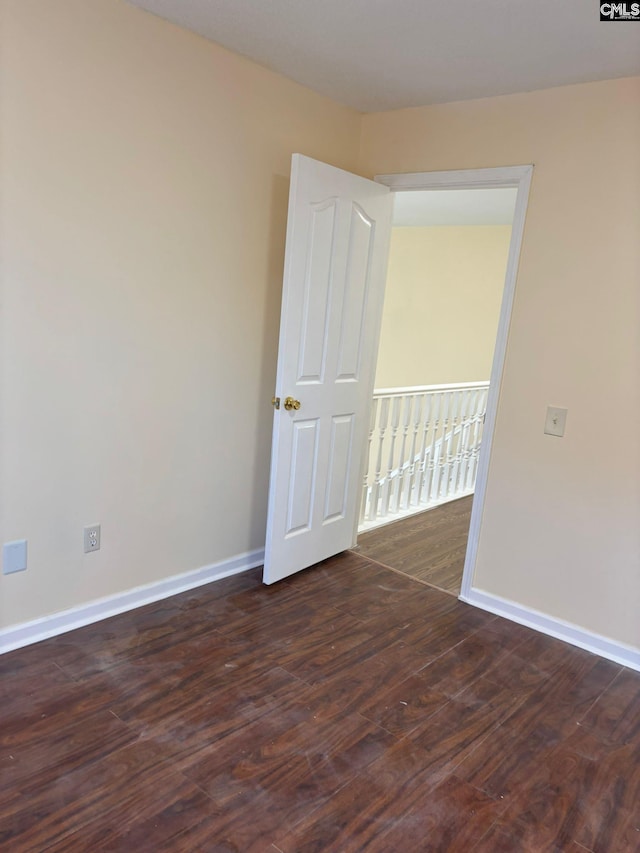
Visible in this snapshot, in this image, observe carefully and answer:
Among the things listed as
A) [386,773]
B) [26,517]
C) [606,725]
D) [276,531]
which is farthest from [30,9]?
[606,725]

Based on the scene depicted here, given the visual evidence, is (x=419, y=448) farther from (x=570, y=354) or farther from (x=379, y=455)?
(x=570, y=354)

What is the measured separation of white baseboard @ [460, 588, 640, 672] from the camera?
2.59m

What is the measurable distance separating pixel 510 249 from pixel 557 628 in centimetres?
176

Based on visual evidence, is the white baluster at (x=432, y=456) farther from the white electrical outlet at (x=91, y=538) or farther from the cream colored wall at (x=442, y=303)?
the white electrical outlet at (x=91, y=538)

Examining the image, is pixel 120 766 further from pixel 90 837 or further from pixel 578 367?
pixel 578 367

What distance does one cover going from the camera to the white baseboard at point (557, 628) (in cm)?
259

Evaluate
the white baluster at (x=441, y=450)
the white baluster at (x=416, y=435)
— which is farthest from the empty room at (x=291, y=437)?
the white baluster at (x=441, y=450)

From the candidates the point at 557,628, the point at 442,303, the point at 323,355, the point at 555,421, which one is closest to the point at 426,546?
the point at 557,628

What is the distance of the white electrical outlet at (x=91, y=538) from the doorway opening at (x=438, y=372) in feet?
5.39

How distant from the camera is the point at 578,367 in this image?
2.60 metres

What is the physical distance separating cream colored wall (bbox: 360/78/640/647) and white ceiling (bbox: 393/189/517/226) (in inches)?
47.1

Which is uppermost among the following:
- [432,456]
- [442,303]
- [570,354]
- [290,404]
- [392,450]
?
[442,303]

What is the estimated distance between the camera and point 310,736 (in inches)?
77.2

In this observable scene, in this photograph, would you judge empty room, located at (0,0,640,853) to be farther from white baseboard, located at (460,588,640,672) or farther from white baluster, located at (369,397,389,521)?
white baluster, located at (369,397,389,521)
